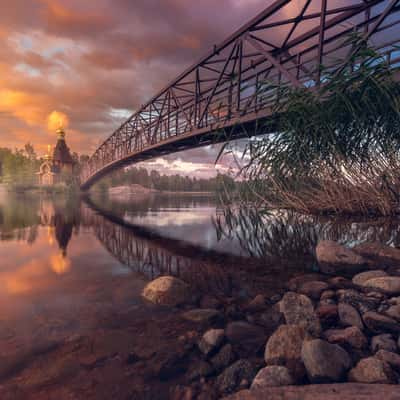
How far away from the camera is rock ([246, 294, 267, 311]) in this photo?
2653 millimetres

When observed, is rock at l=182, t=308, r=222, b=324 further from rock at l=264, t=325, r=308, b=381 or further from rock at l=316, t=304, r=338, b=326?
rock at l=316, t=304, r=338, b=326

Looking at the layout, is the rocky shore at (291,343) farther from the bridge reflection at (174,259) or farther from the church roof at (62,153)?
the church roof at (62,153)

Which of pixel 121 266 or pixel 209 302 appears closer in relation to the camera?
pixel 209 302

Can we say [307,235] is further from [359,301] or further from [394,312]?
[394,312]

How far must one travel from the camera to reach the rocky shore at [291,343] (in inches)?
57.3

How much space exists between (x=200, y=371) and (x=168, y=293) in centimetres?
130

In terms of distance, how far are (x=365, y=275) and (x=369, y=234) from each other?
337cm

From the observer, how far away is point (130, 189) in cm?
9419

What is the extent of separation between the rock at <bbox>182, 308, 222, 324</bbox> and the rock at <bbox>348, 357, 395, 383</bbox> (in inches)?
50.7

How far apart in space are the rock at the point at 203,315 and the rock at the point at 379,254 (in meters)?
2.67

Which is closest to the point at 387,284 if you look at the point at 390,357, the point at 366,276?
the point at 366,276

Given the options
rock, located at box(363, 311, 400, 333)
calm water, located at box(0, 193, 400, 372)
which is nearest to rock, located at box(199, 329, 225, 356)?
calm water, located at box(0, 193, 400, 372)

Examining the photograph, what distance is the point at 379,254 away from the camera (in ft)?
12.5

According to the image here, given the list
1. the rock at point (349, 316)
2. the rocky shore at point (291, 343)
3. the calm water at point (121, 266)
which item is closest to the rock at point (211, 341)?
the rocky shore at point (291, 343)
